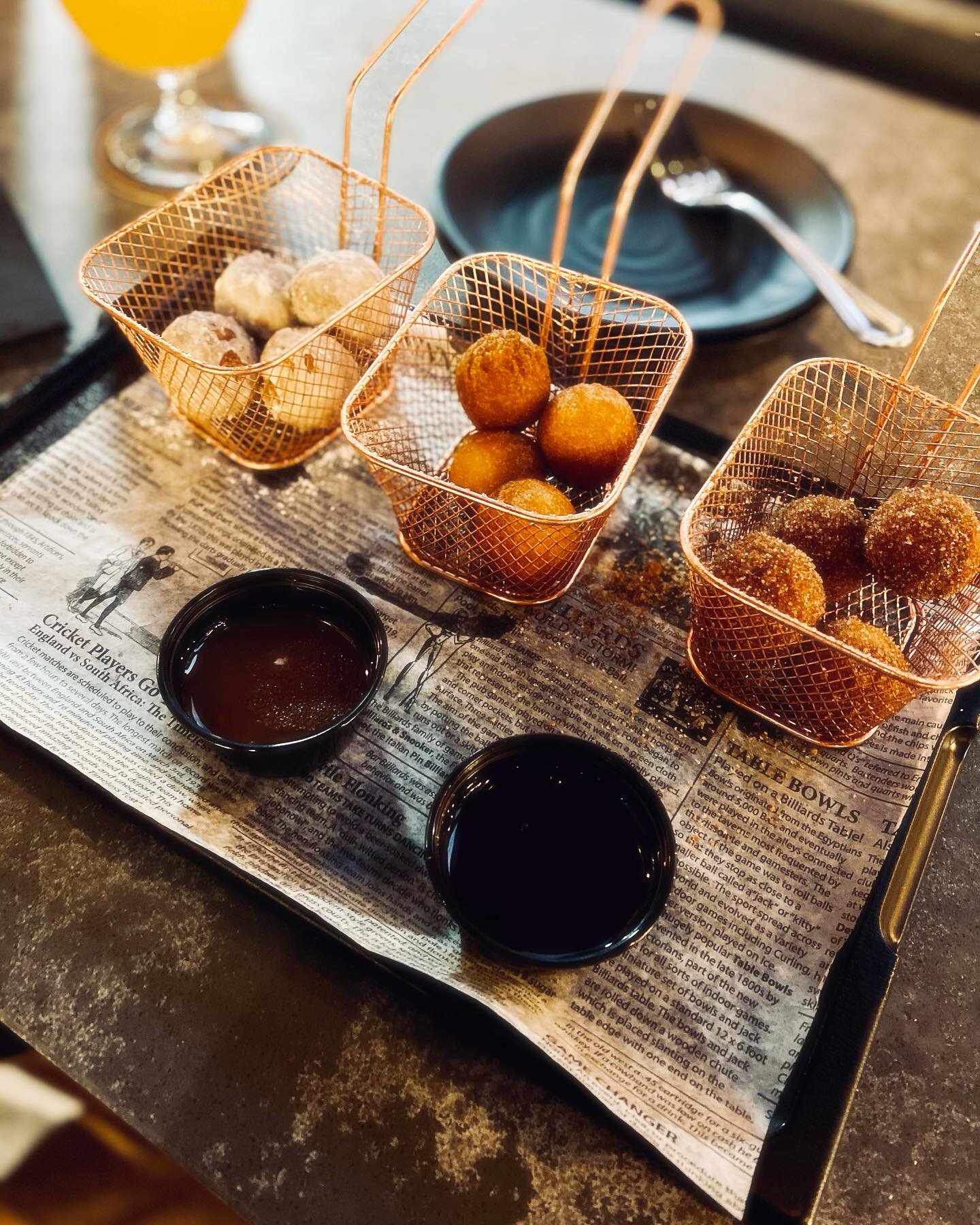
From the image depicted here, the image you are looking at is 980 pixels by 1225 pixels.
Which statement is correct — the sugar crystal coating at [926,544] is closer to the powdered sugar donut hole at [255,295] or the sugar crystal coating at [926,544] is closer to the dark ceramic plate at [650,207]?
the dark ceramic plate at [650,207]

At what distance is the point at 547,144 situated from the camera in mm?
1444

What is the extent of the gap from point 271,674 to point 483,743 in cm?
21

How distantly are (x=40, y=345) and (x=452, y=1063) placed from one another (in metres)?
1.04

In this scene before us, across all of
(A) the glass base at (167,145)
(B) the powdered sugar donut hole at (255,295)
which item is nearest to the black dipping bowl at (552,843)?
(B) the powdered sugar donut hole at (255,295)

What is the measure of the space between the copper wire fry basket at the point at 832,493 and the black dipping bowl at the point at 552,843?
0.55 ft

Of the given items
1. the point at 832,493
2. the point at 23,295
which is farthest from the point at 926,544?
the point at 23,295

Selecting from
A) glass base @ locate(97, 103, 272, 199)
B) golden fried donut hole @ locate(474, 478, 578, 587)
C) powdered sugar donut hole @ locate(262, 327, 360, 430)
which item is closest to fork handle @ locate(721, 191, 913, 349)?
golden fried donut hole @ locate(474, 478, 578, 587)

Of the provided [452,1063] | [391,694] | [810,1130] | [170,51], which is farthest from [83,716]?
[170,51]

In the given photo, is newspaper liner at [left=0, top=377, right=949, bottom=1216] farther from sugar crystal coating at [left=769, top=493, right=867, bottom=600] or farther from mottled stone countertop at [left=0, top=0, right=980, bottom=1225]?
sugar crystal coating at [left=769, top=493, right=867, bottom=600]

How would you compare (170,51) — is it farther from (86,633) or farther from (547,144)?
(86,633)

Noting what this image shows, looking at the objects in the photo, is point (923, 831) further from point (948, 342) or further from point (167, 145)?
point (167, 145)

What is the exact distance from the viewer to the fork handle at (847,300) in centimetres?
113

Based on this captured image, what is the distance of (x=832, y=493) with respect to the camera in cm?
99

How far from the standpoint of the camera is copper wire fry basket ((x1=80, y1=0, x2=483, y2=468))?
3.07 ft
